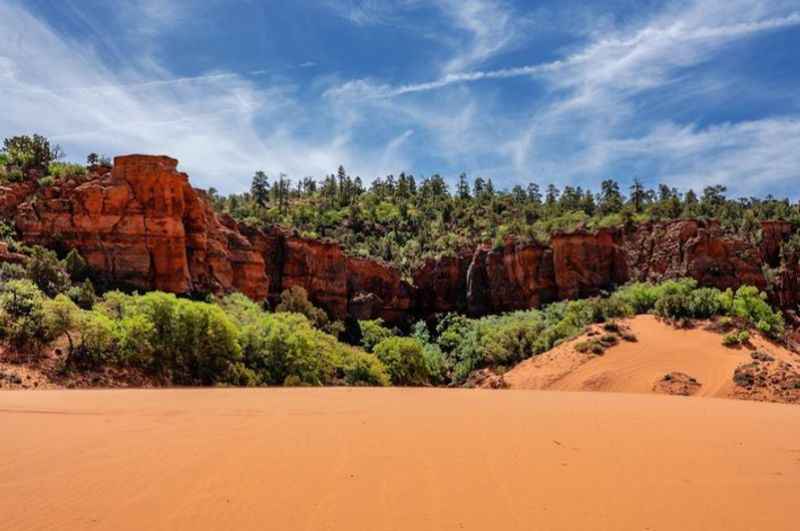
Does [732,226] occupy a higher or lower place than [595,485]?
higher

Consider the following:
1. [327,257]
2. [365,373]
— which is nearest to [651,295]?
[365,373]

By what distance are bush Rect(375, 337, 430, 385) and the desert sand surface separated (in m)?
29.3

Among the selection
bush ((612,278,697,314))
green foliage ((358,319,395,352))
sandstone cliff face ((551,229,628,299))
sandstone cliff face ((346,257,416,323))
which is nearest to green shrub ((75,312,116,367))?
green foliage ((358,319,395,352))

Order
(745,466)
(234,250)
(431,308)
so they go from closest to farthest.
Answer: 1. (745,466)
2. (234,250)
3. (431,308)

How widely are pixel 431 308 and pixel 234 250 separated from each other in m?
24.5

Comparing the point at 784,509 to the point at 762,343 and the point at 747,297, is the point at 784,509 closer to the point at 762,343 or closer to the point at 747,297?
the point at 762,343

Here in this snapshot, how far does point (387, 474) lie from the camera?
19.6ft

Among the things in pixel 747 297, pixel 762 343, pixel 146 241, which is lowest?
pixel 762 343

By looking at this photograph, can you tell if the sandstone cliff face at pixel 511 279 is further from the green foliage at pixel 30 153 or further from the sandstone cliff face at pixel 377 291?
the green foliage at pixel 30 153

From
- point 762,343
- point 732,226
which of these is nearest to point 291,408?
point 762,343

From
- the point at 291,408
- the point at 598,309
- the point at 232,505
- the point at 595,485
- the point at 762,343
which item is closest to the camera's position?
the point at 232,505

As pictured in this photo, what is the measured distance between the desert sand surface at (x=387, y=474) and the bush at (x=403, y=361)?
96.2 ft

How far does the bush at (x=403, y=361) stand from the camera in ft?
130

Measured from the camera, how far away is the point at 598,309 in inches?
1556
